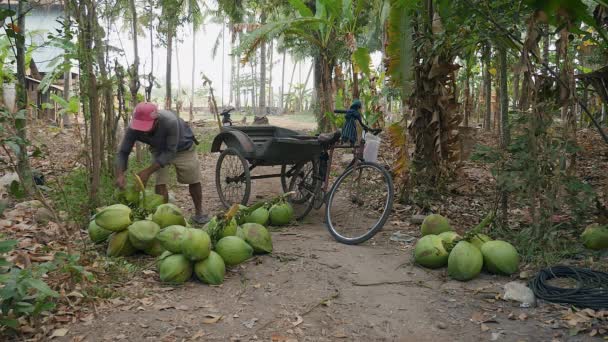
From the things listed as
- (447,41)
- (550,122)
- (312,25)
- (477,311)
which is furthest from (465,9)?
(312,25)

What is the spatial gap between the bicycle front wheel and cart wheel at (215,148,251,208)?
1.23m

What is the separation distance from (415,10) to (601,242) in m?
3.18

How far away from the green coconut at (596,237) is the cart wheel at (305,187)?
2.45 meters

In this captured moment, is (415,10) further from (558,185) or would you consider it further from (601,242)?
(601,242)

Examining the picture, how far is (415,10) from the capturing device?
5.66 m

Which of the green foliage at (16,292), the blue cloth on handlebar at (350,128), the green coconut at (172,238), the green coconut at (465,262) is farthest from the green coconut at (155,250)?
the green coconut at (465,262)

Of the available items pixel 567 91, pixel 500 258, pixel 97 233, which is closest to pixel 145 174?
pixel 97 233

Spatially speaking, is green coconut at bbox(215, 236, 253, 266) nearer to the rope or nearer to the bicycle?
the bicycle

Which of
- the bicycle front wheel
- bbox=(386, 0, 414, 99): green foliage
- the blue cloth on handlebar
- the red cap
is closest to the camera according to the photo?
the red cap

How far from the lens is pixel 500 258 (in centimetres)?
358

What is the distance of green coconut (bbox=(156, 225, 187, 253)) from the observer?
342 centimetres

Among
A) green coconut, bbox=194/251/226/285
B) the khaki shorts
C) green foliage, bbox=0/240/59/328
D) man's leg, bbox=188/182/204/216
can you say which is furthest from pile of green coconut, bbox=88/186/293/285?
man's leg, bbox=188/182/204/216

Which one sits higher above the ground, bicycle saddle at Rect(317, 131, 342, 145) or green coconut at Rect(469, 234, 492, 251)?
bicycle saddle at Rect(317, 131, 342, 145)

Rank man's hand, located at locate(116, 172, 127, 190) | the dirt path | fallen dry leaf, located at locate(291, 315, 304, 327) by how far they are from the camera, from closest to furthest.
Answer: the dirt path, fallen dry leaf, located at locate(291, 315, 304, 327), man's hand, located at locate(116, 172, 127, 190)
